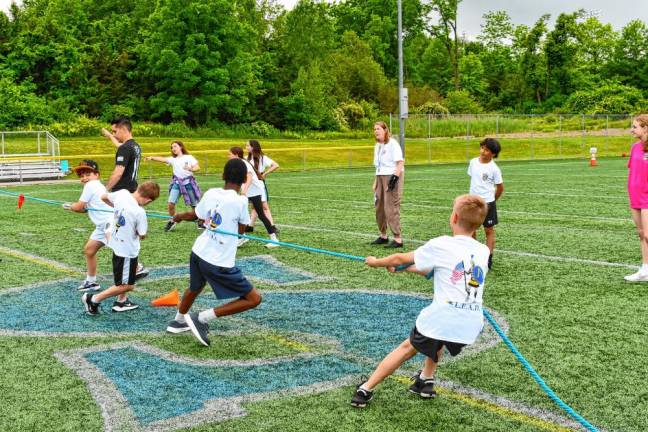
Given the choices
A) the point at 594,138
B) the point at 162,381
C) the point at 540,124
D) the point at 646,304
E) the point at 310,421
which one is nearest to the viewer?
the point at 310,421

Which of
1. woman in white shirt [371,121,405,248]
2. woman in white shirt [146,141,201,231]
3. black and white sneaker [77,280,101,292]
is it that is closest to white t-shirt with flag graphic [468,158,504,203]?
woman in white shirt [371,121,405,248]

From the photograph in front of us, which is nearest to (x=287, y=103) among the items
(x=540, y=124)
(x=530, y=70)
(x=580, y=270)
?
(x=540, y=124)

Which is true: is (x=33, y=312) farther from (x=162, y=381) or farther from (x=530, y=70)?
(x=530, y=70)

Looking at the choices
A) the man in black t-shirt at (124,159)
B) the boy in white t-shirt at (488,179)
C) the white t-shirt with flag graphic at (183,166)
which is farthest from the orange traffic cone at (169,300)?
the white t-shirt with flag graphic at (183,166)

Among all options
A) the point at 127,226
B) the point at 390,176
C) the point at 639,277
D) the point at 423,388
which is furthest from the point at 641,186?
the point at 127,226

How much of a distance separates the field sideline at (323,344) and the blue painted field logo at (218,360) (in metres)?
0.02

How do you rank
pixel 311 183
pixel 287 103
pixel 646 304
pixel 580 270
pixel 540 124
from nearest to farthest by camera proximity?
pixel 646 304 < pixel 580 270 < pixel 311 183 < pixel 540 124 < pixel 287 103

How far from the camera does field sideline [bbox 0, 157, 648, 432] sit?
171 inches

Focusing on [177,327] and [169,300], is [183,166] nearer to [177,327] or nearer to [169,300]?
[169,300]

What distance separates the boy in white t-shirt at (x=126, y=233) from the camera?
651 centimetres

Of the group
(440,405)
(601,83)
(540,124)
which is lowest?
(440,405)

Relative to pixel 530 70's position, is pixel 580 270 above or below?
below

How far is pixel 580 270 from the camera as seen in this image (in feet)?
28.1

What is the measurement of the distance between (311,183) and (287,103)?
109ft
